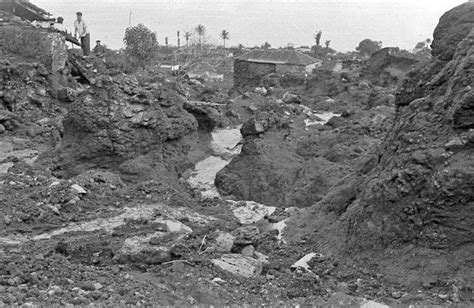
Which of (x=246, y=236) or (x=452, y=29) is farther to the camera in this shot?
(x=452, y=29)

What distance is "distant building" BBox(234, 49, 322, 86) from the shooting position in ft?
129

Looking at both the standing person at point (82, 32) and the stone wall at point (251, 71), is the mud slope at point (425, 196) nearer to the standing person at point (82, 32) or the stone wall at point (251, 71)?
the standing person at point (82, 32)

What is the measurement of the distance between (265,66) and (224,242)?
109ft

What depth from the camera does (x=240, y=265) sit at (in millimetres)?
7141

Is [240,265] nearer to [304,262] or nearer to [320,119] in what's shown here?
[304,262]

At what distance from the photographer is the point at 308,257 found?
7418 millimetres

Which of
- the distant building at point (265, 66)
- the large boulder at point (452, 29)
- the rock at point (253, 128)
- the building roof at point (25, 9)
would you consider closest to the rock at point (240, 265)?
the large boulder at point (452, 29)

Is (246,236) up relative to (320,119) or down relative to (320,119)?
down

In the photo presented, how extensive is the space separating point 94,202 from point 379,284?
524cm

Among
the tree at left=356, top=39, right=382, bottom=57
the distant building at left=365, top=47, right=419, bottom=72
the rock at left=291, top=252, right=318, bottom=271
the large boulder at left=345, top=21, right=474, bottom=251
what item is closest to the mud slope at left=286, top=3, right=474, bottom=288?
the large boulder at left=345, top=21, right=474, bottom=251

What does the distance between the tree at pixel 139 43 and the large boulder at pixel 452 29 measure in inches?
1087

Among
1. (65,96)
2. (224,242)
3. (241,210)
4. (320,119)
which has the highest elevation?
(65,96)

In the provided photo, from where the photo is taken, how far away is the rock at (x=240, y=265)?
274 inches

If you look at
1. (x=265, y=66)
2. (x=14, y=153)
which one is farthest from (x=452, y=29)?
(x=265, y=66)
